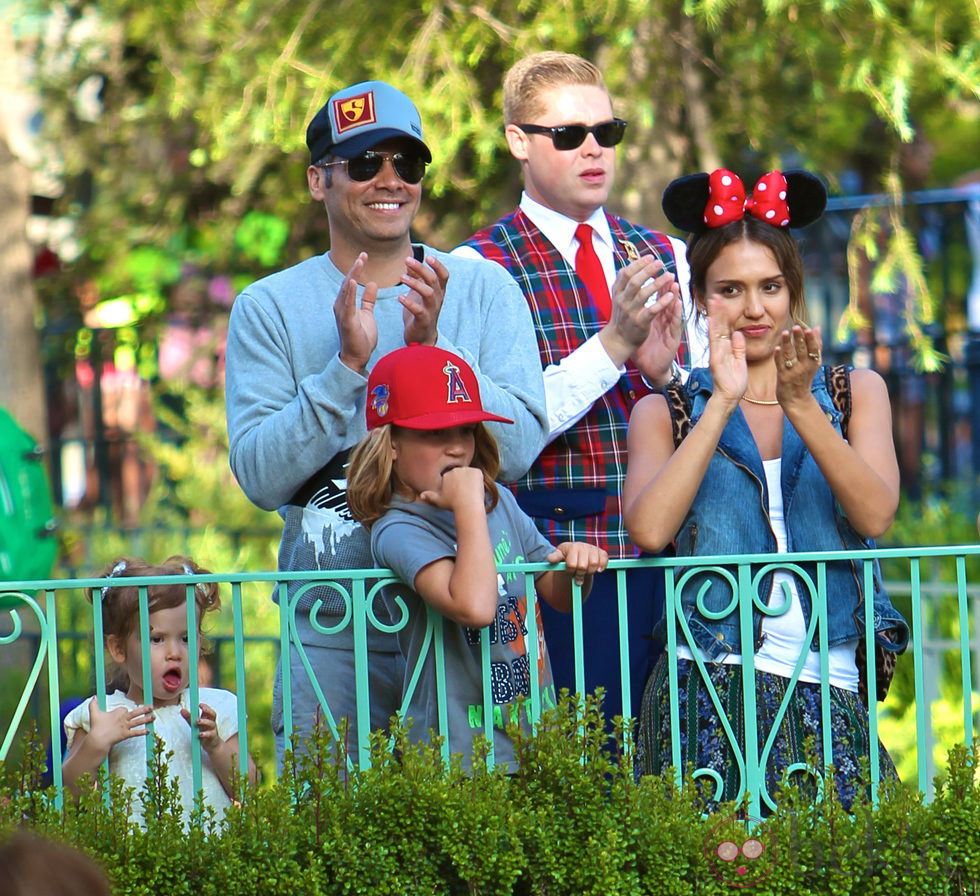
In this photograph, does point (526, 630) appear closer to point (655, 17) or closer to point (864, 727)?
point (864, 727)

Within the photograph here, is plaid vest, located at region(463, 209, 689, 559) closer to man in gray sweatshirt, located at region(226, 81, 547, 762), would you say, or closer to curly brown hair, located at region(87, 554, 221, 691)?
man in gray sweatshirt, located at region(226, 81, 547, 762)

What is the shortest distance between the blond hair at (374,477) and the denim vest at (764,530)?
51cm

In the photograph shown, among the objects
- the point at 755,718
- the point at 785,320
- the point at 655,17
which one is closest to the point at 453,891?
the point at 755,718

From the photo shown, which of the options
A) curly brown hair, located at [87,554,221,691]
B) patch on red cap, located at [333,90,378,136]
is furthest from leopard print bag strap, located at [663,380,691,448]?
curly brown hair, located at [87,554,221,691]

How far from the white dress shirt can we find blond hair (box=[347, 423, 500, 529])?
0.40 m

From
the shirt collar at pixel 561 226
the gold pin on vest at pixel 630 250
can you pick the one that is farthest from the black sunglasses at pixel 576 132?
the gold pin on vest at pixel 630 250

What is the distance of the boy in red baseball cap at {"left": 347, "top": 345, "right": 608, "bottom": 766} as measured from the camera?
3.54 meters

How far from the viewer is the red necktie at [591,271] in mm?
4391

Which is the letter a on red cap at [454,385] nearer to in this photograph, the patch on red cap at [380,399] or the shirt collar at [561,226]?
the patch on red cap at [380,399]

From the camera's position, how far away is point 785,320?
156 inches

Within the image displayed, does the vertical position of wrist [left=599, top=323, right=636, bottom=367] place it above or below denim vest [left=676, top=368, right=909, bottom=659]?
above

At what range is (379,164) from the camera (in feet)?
13.2

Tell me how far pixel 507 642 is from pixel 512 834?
0.47 meters

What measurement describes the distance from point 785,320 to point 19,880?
2651 mm
